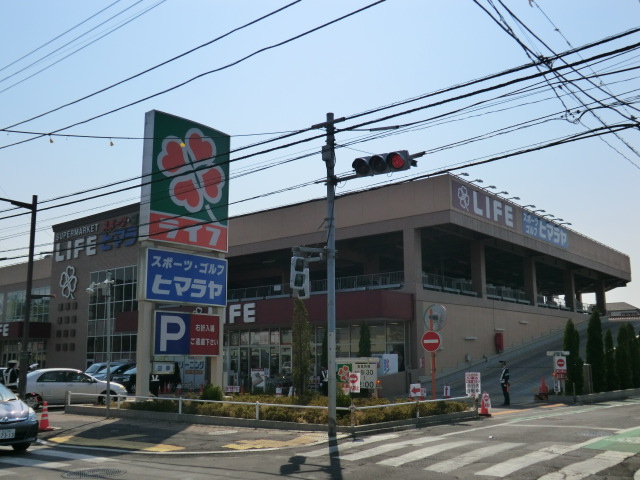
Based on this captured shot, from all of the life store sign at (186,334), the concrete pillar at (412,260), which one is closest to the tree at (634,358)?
the concrete pillar at (412,260)

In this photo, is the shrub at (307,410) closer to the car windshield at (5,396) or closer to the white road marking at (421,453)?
the white road marking at (421,453)

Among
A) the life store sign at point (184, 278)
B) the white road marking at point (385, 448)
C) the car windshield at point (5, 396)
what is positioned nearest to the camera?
the white road marking at point (385, 448)

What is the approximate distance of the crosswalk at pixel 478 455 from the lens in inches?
439

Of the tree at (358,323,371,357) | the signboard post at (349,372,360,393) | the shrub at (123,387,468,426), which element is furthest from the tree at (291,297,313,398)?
the tree at (358,323,371,357)

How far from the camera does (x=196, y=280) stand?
77.0ft

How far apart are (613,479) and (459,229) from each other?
30.4 m

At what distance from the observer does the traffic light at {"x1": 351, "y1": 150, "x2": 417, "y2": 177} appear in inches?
569

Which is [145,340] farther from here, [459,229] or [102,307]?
[102,307]

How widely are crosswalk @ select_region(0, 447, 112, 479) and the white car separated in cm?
1170

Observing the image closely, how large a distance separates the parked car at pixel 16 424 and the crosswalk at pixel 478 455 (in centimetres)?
590

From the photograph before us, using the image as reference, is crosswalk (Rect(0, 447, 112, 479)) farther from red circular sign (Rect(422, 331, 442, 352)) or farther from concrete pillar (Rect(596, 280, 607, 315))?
concrete pillar (Rect(596, 280, 607, 315))

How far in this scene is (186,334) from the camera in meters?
22.8

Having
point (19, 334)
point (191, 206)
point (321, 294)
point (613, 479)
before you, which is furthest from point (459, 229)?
point (19, 334)

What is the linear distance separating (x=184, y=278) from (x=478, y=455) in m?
13.4
